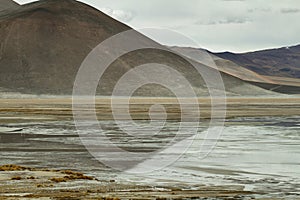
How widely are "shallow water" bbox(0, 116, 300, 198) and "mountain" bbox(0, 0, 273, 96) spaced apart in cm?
10523

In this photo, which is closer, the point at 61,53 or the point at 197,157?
the point at 197,157

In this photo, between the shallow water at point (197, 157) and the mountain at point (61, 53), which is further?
the mountain at point (61, 53)

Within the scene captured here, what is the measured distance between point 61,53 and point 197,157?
139 m

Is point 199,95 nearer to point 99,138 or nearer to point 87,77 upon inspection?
point 87,77

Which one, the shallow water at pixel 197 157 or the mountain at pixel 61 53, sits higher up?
the mountain at pixel 61 53

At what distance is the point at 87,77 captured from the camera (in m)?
152

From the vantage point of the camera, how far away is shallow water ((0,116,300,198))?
18.6 meters

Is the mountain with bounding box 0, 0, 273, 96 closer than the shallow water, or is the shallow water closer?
the shallow water

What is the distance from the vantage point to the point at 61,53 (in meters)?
161

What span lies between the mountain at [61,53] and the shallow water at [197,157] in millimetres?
105227

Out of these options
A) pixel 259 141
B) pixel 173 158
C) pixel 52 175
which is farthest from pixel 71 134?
pixel 52 175

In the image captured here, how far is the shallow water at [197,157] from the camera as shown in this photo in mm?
18625

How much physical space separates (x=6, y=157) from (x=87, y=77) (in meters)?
128

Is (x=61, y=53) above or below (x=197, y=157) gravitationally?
above
